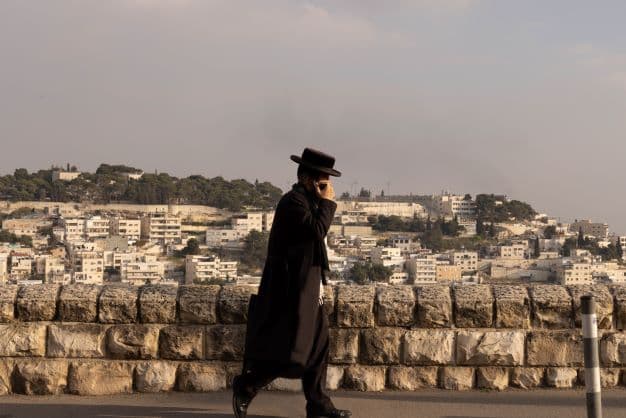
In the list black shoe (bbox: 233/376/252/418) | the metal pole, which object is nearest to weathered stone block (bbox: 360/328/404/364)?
black shoe (bbox: 233/376/252/418)

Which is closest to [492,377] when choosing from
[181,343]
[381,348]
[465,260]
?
[381,348]

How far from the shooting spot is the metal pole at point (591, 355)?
4.93m

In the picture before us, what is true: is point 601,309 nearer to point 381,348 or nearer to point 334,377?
point 381,348

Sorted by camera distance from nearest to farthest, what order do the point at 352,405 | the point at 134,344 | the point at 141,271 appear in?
1. the point at 352,405
2. the point at 134,344
3. the point at 141,271

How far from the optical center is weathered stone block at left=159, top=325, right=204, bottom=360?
6.60 m

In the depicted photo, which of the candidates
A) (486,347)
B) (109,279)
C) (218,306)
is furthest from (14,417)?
(109,279)

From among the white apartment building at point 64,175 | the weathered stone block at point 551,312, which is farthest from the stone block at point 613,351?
the white apartment building at point 64,175

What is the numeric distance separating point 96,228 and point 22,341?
106 metres

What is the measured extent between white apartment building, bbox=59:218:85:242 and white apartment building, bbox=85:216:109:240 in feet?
1.54

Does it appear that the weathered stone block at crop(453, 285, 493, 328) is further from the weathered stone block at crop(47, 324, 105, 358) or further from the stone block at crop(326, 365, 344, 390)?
the weathered stone block at crop(47, 324, 105, 358)

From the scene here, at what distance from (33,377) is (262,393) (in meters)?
1.30

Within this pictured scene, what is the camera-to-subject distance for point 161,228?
114062 mm

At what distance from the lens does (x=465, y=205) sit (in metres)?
144

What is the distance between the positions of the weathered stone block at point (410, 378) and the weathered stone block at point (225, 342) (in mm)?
867
